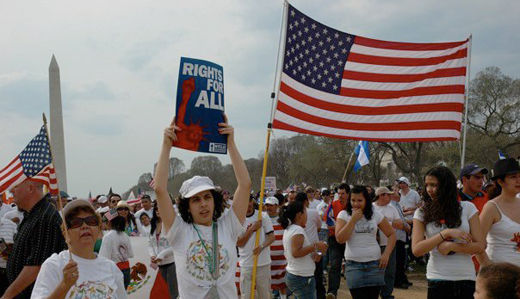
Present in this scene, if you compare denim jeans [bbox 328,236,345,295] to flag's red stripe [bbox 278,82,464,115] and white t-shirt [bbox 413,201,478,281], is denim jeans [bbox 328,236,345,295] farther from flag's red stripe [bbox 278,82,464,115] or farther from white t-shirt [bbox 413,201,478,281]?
white t-shirt [bbox 413,201,478,281]

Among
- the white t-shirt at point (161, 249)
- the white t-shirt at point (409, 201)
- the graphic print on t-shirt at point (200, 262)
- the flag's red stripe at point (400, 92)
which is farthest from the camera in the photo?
the white t-shirt at point (409, 201)

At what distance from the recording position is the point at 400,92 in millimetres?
6492

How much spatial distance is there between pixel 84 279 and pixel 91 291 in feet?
0.30

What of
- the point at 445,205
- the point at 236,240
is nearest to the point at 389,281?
the point at 445,205

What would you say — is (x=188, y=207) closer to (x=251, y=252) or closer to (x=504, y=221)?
(x=504, y=221)

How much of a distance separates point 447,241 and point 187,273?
222 cm

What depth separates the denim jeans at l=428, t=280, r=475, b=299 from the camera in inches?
163

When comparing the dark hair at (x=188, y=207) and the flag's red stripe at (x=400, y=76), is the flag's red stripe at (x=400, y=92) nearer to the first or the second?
the flag's red stripe at (x=400, y=76)

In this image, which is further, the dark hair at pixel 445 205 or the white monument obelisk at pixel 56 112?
the white monument obelisk at pixel 56 112

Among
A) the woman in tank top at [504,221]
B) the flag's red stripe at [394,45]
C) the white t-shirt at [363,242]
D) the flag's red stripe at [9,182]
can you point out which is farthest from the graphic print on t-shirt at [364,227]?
the flag's red stripe at [9,182]

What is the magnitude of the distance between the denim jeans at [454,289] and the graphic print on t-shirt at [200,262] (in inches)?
78.3

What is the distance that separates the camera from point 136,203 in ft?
58.5

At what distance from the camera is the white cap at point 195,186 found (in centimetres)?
350

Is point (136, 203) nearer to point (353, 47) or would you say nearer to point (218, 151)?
point (353, 47)
